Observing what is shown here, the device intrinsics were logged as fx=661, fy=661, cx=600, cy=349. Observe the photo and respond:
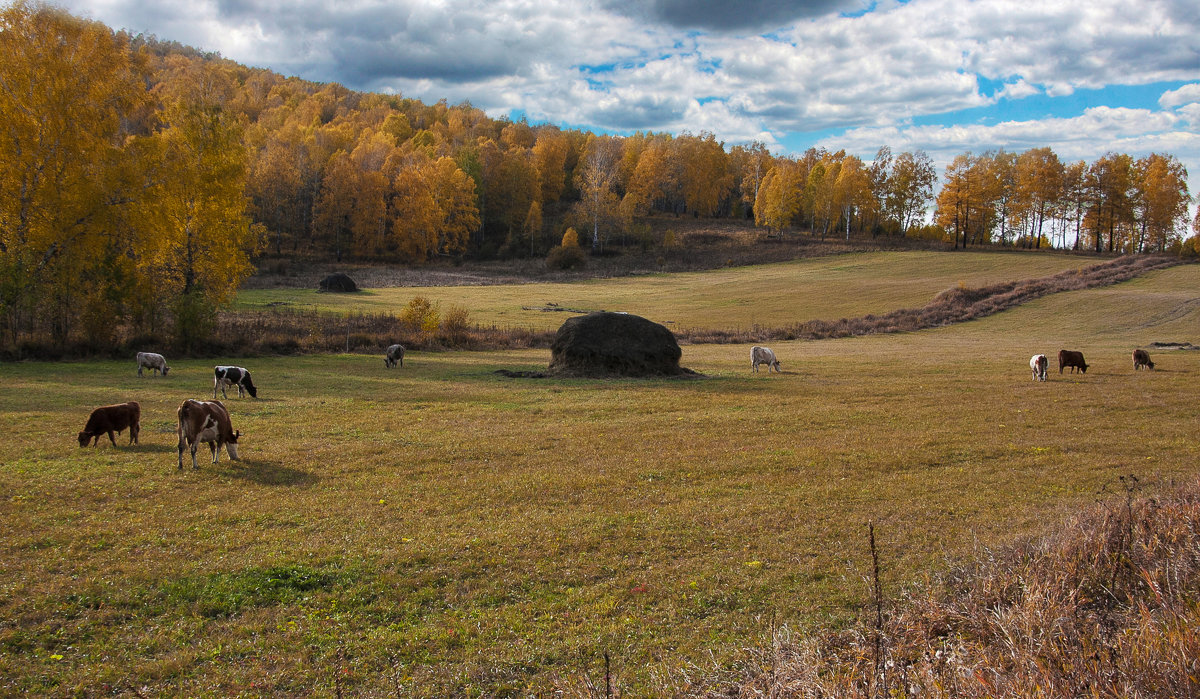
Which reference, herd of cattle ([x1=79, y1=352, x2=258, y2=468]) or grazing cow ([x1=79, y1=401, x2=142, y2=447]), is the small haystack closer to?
herd of cattle ([x1=79, y1=352, x2=258, y2=468])

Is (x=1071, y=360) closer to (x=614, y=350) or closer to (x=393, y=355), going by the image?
(x=614, y=350)

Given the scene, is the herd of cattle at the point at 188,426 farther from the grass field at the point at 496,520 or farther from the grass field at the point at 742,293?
the grass field at the point at 742,293

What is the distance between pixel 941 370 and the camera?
94.0ft

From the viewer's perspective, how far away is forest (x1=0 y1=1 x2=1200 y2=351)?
2986cm

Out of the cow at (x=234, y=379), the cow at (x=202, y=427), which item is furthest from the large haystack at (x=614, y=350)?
the cow at (x=202, y=427)

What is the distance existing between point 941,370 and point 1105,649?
1041 inches

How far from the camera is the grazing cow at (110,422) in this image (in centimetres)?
1435

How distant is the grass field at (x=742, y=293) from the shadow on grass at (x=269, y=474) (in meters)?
35.8

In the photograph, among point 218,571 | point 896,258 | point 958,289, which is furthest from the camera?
point 896,258

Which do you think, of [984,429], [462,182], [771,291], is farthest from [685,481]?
[462,182]

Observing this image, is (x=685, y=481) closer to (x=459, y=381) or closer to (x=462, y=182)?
(x=459, y=381)

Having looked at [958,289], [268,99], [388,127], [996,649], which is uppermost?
[268,99]

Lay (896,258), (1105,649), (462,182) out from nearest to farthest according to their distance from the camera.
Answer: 1. (1105,649)
2. (896,258)
3. (462,182)

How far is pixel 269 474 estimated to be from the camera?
42.1 feet
